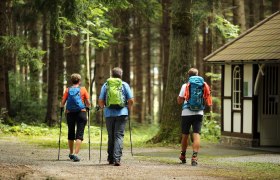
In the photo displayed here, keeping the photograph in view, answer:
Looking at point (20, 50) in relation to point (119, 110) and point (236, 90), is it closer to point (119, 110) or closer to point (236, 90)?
point (236, 90)

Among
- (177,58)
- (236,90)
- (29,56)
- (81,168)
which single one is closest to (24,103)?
(29,56)

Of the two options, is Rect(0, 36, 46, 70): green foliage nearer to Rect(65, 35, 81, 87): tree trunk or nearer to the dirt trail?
Rect(65, 35, 81, 87): tree trunk

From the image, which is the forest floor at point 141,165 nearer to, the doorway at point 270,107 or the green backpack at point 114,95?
the green backpack at point 114,95

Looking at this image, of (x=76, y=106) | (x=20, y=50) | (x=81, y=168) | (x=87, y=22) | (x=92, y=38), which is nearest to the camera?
(x=81, y=168)

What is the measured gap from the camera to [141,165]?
43.1ft

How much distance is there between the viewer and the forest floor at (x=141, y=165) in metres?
11.1

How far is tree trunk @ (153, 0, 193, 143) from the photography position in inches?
723

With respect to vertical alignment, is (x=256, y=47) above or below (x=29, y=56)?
above

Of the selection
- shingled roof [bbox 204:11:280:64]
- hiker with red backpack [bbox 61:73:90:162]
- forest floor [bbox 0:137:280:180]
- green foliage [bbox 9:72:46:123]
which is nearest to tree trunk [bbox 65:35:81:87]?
Answer: green foliage [bbox 9:72:46:123]

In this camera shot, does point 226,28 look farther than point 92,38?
No

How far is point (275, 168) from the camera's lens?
13625 millimetres

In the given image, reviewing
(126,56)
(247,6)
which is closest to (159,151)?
(126,56)

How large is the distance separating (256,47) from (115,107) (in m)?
8.30

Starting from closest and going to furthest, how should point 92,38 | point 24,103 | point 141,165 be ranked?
point 141,165, point 92,38, point 24,103
